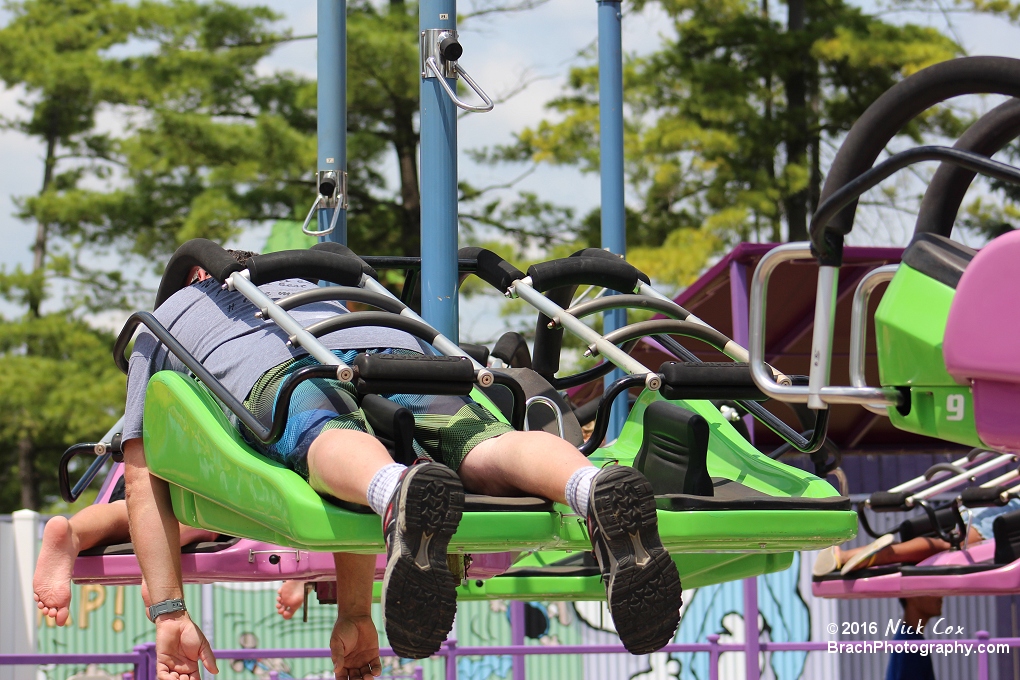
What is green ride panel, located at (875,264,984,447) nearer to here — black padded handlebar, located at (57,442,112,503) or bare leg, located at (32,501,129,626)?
bare leg, located at (32,501,129,626)

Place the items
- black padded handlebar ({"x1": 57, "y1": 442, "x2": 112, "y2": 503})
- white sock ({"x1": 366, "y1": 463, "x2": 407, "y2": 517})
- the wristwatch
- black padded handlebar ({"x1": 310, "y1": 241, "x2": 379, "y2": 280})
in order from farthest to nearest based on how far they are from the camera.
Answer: black padded handlebar ({"x1": 57, "y1": 442, "x2": 112, "y2": 503}) → black padded handlebar ({"x1": 310, "y1": 241, "x2": 379, "y2": 280}) → the wristwatch → white sock ({"x1": 366, "y1": 463, "x2": 407, "y2": 517})

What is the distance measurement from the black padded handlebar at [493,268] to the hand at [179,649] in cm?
133

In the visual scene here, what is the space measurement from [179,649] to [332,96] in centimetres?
267

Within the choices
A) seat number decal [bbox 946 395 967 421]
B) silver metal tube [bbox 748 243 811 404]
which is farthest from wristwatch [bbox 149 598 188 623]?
seat number decal [bbox 946 395 967 421]

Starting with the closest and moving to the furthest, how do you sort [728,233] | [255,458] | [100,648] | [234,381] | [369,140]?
[255,458] → [234,381] → [100,648] → [728,233] → [369,140]

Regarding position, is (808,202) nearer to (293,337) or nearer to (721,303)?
(721,303)

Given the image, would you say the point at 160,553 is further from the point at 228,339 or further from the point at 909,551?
the point at 909,551

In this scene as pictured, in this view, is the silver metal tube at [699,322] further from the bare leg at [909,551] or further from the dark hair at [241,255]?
the bare leg at [909,551]

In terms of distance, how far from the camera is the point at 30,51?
1731 cm

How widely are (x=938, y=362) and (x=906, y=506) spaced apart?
4.37 metres

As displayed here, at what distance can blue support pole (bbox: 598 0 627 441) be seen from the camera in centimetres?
582

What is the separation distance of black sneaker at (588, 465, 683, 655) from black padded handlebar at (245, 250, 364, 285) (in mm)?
1154

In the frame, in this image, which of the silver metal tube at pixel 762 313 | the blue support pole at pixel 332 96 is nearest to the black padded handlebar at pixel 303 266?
the silver metal tube at pixel 762 313

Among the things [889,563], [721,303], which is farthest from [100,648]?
[889,563]
